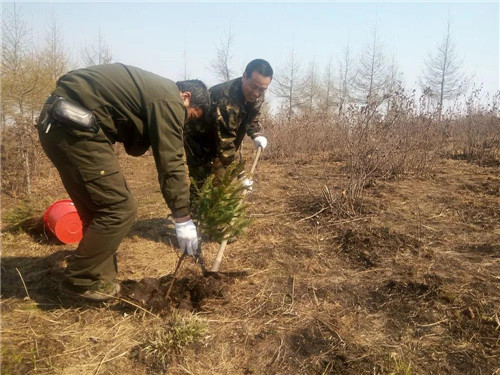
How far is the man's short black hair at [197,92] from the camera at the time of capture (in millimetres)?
2545

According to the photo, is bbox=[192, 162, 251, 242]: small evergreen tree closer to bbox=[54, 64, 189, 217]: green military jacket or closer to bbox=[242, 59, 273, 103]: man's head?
bbox=[54, 64, 189, 217]: green military jacket

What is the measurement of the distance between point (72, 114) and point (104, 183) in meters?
0.49

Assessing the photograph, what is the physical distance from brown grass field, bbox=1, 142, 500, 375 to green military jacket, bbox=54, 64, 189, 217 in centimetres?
83

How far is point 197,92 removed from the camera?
8.36 ft

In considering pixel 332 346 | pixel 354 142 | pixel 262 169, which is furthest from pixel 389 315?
pixel 262 169

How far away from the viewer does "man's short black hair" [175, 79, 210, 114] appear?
254 cm

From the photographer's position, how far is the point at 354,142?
15.1 ft

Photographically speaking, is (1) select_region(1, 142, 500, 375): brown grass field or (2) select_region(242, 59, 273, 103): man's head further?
(2) select_region(242, 59, 273, 103): man's head

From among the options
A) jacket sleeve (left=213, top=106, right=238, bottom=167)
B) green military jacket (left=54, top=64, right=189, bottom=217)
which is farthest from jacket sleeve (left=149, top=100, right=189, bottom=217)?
jacket sleeve (left=213, top=106, right=238, bottom=167)

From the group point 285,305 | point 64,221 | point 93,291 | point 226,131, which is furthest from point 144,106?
point 64,221

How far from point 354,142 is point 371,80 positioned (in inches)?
1010

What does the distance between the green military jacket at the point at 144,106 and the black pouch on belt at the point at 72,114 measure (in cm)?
6

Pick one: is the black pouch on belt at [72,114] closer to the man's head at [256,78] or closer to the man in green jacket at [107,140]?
the man in green jacket at [107,140]

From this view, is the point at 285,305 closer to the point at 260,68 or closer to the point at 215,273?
the point at 215,273
